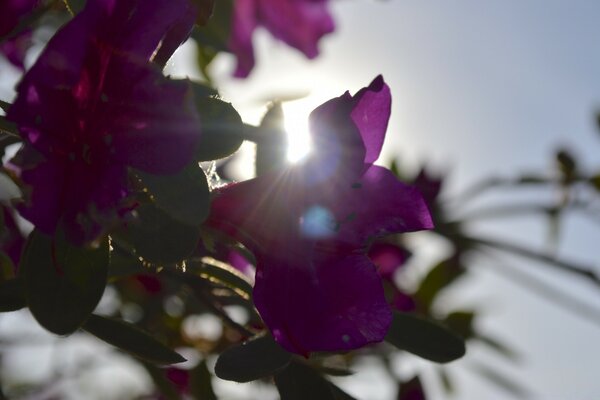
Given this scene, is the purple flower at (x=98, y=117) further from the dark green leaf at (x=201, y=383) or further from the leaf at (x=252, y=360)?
the dark green leaf at (x=201, y=383)

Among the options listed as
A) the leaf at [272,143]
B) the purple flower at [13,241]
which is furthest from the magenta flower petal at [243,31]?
the purple flower at [13,241]

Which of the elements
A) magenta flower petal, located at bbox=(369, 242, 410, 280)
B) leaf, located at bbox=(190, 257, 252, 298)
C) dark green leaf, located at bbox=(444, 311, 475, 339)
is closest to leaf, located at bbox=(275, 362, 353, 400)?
leaf, located at bbox=(190, 257, 252, 298)

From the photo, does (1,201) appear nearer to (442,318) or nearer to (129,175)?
(129,175)

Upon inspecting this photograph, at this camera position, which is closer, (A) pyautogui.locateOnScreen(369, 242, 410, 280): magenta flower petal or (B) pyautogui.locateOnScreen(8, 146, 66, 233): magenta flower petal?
(B) pyautogui.locateOnScreen(8, 146, 66, 233): magenta flower petal

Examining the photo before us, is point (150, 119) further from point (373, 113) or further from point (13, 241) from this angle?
point (13, 241)

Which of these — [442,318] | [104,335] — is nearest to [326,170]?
[104,335]

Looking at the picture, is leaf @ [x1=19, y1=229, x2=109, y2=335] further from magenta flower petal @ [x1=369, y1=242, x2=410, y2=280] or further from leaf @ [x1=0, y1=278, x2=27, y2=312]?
magenta flower petal @ [x1=369, y1=242, x2=410, y2=280]
